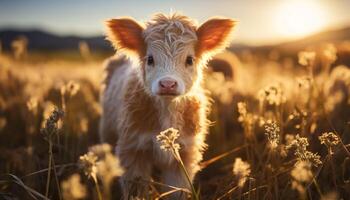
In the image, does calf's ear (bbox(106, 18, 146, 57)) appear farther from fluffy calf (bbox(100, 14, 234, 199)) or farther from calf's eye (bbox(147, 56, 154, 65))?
calf's eye (bbox(147, 56, 154, 65))

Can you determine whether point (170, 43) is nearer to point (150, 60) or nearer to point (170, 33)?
point (170, 33)

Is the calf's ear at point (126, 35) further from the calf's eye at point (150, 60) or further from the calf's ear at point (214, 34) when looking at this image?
the calf's ear at point (214, 34)

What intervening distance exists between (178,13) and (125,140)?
1742 millimetres

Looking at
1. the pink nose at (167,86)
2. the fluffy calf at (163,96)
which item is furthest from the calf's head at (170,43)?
the pink nose at (167,86)

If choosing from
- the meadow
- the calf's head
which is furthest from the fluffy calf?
the meadow

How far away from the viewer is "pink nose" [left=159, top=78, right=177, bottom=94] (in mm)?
5039

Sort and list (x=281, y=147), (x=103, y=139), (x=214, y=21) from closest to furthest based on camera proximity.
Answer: (x=281, y=147)
(x=214, y=21)
(x=103, y=139)

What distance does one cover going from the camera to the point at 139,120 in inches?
224

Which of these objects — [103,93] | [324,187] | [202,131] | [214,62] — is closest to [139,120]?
[202,131]

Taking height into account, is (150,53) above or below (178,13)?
below

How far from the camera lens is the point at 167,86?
5.04m

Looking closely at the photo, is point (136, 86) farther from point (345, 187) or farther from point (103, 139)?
point (345, 187)

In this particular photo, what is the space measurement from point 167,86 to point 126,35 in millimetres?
1415

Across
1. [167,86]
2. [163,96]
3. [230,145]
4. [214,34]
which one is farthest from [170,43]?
[230,145]
